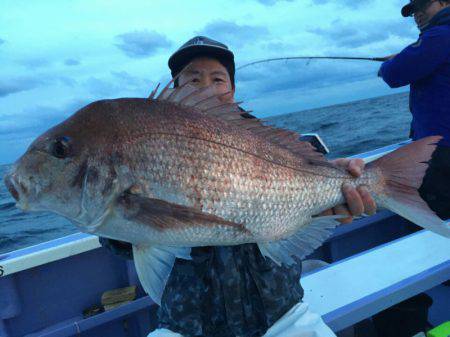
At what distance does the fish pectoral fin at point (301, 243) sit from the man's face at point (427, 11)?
281cm

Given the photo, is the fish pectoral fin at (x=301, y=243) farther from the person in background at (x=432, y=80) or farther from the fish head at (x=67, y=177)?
the person in background at (x=432, y=80)

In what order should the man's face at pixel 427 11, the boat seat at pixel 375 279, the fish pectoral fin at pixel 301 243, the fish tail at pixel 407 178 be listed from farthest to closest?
the man's face at pixel 427 11 < the boat seat at pixel 375 279 < the fish tail at pixel 407 178 < the fish pectoral fin at pixel 301 243

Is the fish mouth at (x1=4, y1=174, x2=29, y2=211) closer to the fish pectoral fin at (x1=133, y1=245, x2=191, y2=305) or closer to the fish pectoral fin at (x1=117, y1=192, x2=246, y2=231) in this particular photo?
the fish pectoral fin at (x1=117, y1=192, x2=246, y2=231)

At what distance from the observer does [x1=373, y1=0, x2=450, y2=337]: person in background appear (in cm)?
331

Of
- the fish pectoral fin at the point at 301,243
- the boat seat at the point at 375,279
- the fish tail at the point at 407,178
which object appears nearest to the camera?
the fish pectoral fin at the point at 301,243

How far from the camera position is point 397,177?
6.32 ft

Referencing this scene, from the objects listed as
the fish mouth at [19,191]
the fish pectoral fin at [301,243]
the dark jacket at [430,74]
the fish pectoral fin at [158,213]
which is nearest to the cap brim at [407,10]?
the dark jacket at [430,74]

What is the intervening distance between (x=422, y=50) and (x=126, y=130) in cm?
298

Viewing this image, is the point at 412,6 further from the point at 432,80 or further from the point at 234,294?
the point at 234,294

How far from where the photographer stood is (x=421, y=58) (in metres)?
3.36

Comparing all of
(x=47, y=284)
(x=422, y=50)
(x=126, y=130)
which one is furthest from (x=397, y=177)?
(x=47, y=284)

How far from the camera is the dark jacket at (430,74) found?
3.31 metres

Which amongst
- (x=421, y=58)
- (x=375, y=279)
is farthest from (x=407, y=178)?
(x=421, y=58)

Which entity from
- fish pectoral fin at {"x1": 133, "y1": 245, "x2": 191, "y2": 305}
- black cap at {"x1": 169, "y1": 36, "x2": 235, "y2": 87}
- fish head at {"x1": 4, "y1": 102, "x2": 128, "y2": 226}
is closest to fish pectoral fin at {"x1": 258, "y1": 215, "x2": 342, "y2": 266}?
fish pectoral fin at {"x1": 133, "y1": 245, "x2": 191, "y2": 305}
